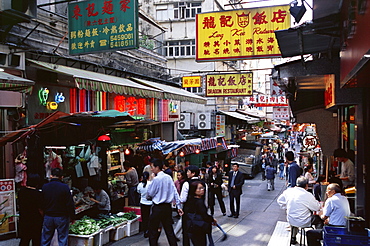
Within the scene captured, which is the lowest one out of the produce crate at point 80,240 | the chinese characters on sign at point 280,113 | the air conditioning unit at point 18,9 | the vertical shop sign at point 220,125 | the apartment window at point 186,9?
the produce crate at point 80,240

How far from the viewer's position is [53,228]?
7066mm

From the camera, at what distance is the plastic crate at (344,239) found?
495cm

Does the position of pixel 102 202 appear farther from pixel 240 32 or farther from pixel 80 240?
pixel 240 32

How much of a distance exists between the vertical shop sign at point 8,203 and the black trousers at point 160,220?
3500 millimetres

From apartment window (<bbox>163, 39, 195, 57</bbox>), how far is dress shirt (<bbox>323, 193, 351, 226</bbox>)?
80.6 ft

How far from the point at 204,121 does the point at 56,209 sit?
18.5 m

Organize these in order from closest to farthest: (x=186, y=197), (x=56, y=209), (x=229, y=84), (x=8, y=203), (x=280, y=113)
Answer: (x=56, y=209)
(x=186, y=197)
(x=8, y=203)
(x=229, y=84)
(x=280, y=113)

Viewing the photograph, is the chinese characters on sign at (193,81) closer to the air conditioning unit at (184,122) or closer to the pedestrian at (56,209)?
the air conditioning unit at (184,122)

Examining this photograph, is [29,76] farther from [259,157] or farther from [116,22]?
[259,157]

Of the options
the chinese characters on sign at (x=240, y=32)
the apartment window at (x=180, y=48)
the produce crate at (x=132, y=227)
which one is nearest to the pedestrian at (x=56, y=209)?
the produce crate at (x=132, y=227)

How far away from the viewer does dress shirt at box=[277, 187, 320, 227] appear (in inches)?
291

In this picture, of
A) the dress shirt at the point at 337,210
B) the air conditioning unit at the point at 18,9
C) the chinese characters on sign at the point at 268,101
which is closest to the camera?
the dress shirt at the point at 337,210

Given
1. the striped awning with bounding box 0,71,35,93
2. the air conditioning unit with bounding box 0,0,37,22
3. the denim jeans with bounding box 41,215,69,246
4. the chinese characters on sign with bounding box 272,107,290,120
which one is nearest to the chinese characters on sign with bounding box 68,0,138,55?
the air conditioning unit with bounding box 0,0,37,22

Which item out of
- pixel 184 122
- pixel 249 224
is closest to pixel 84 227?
pixel 249 224
